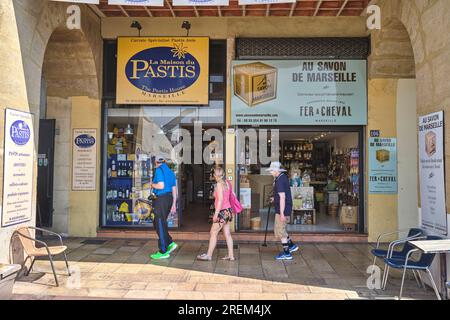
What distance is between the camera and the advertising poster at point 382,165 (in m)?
7.46

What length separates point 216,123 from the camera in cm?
787

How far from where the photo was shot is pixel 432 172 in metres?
4.92

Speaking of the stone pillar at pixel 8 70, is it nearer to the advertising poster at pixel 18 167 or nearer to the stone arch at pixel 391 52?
the advertising poster at pixel 18 167

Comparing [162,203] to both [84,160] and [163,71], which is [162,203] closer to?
[84,160]

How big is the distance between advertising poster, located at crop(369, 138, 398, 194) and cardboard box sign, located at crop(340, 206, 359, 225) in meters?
0.53

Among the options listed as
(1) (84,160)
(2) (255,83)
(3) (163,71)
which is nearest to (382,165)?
(2) (255,83)

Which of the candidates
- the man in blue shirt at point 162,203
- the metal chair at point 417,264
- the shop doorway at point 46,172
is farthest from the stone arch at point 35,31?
the metal chair at point 417,264

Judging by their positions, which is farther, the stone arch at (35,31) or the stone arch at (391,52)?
the stone arch at (391,52)

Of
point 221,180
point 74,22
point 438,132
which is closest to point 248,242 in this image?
point 221,180

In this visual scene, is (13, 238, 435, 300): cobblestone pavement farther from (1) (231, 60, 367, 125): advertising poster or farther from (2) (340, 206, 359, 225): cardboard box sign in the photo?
(1) (231, 60, 367, 125): advertising poster

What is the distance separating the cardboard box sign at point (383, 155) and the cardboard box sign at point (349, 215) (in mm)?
1068

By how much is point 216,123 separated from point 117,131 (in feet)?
6.89

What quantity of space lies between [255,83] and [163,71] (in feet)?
6.01

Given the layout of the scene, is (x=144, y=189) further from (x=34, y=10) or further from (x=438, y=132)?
(x=438, y=132)
